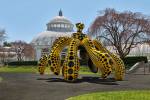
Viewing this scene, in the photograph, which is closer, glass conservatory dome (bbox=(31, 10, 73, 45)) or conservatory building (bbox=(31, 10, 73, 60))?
conservatory building (bbox=(31, 10, 73, 60))

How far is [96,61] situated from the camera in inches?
1063

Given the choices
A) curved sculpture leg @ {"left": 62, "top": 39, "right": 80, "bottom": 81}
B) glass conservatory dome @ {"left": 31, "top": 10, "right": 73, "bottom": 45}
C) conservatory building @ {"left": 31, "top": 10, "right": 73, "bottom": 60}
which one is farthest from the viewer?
glass conservatory dome @ {"left": 31, "top": 10, "right": 73, "bottom": 45}

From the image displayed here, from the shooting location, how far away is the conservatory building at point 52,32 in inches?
3960

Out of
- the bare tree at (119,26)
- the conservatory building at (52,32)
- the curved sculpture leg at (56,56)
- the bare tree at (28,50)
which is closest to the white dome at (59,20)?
the conservatory building at (52,32)

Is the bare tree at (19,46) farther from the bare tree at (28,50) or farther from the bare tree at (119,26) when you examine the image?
the bare tree at (119,26)

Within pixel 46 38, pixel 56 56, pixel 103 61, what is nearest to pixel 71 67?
pixel 103 61

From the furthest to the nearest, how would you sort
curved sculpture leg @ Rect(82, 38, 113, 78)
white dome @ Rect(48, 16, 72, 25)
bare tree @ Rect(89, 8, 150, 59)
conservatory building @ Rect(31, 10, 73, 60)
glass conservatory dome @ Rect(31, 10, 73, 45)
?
white dome @ Rect(48, 16, 72, 25) → glass conservatory dome @ Rect(31, 10, 73, 45) → conservatory building @ Rect(31, 10, 73, 60) → bare tree @ Rect(89, 8, 150, 59) → curved sculpture leg @ Rect(82, 38, 113, 78)

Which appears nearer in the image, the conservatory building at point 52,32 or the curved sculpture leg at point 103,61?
the curved sculpture leg at point 103,61

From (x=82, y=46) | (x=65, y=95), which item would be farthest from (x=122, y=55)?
(x=65, y=95)

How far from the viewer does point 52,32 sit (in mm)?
111312

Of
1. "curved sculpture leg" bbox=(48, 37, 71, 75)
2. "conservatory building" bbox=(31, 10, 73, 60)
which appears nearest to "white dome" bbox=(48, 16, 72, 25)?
"conservatory building" bbox=(31, 10, 73, 60)

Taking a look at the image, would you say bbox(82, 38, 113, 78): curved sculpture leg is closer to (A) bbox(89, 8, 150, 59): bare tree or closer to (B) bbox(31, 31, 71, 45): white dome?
(A) bbox(89, 8, 150, 59): bare tree

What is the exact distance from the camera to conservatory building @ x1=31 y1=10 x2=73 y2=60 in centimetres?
10057

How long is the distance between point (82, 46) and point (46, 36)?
7633 centimetres
